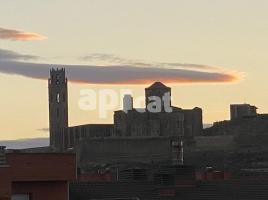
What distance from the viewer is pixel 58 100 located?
142125mm

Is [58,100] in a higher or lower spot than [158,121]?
higher

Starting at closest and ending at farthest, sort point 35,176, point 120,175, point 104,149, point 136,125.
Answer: point 35,176
point 120,175
point 104,149
point 136,125

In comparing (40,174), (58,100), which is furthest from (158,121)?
(40,174)

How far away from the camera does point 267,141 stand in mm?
108500

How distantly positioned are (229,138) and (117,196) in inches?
3092

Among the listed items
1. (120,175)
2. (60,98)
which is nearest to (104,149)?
(60,98)

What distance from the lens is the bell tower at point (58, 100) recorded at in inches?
5472

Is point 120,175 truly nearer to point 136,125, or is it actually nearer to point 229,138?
point 229,138

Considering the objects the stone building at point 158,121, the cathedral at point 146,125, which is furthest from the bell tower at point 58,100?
the stone building at point 158,121

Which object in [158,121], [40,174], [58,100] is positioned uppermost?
[58,100]

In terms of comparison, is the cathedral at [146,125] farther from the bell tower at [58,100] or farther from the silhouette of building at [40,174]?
the silhouette of building at [40,174]

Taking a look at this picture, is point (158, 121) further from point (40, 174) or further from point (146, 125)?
point (40, 174)

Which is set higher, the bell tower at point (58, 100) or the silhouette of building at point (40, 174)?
the bell tower at point (58, 100)

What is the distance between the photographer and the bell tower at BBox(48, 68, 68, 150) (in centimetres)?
13900
